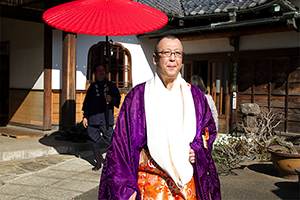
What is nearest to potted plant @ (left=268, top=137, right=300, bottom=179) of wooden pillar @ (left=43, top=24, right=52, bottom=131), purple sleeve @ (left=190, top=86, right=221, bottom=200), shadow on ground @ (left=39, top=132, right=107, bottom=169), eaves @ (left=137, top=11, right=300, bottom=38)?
eaves @ (left=137, top=11, right=300, bottom=38)

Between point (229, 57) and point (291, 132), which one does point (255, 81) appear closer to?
point (229, 57)

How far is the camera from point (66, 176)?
537 cm

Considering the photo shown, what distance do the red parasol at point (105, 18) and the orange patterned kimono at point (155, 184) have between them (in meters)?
2.09

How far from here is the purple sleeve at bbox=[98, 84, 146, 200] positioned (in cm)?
206

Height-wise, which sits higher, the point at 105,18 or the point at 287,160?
the point at 105,18

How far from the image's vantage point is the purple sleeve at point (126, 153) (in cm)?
206

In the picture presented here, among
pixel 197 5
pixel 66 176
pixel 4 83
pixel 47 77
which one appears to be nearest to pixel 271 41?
pixel 197 5

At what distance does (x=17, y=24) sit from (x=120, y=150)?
352 inches

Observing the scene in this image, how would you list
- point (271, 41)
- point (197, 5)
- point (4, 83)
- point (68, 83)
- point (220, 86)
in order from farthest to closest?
point (4, 83) < point (197, 5) < point (220, 86) < point (271, 41) < point (68, 83)

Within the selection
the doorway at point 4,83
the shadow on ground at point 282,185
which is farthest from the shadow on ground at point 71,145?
the shadow on ground at point 282,185

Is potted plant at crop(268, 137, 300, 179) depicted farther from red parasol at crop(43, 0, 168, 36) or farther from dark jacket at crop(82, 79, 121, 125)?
red parasol at crop(43, 0, 168, 36)

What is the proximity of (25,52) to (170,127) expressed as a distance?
330 inches

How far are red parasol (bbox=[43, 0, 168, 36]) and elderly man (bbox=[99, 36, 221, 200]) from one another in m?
1.68

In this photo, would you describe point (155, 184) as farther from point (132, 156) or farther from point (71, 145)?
point (71, 145)
